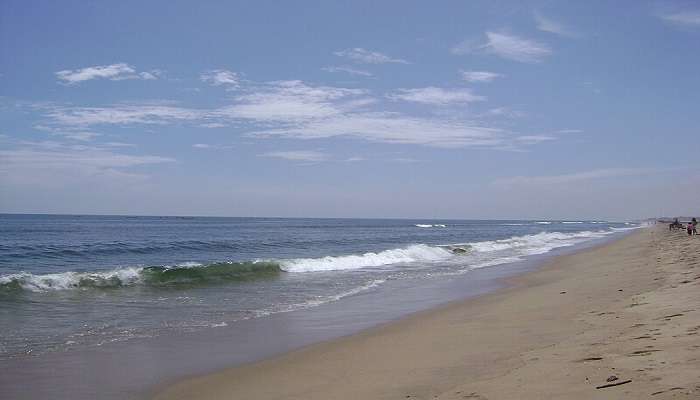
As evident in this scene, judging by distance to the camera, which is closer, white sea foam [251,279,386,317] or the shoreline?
the shoreline

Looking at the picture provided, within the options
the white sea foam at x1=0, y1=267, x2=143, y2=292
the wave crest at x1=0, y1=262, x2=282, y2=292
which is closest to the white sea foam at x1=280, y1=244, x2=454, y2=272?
the wave crest at x1=0, y1=262, x2=282, y2=292

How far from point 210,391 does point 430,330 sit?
183 inches

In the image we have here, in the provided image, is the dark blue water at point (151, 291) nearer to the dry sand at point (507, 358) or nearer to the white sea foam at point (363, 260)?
the white sea foam at point (363, 260)

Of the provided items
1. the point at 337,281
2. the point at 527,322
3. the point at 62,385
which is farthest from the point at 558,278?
the point at 62,385

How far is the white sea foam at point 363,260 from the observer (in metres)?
25.2

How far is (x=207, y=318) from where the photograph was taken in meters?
11.8

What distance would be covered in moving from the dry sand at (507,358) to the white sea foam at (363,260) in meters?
13.8

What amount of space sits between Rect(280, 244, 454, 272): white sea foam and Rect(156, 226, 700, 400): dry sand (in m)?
13.8

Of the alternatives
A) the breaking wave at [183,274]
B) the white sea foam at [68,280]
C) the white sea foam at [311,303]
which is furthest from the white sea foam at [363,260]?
the white sea foam at [311,303]

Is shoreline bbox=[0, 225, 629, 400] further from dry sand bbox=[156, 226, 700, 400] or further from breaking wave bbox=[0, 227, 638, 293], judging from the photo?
breaking wave bbox=[0, 227, 638, 293]

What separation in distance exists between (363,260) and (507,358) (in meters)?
21.6

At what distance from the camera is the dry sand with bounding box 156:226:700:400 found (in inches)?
212

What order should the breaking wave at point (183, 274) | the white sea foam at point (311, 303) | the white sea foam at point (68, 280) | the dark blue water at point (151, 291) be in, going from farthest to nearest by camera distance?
the breaking wave at point (183, 274) → the white sea foam at point (68, 280) → the white sea foam at point (311, 303) → the dark blue water at point (151, 291)

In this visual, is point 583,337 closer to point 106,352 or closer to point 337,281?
point 106,352
